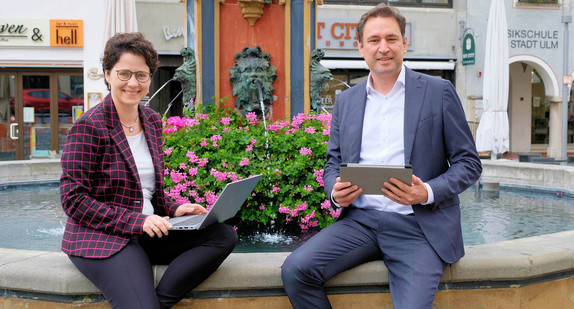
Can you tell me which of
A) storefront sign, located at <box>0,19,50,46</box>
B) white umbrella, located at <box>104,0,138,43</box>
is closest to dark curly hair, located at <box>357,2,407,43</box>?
white umbrella, located at <box>104,0,138,43</box>

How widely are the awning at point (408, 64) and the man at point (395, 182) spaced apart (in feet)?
49.0

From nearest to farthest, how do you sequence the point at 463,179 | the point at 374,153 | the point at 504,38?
the point at 463,179 < the point at 374,153 < the point at 504,38

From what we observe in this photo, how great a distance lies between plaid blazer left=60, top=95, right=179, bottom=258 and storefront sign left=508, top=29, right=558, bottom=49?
18528mm

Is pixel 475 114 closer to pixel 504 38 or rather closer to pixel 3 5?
pixel 504 38

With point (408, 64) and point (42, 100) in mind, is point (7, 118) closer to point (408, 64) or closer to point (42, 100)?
point (42, 100)

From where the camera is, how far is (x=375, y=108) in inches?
113

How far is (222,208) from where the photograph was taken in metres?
2.54

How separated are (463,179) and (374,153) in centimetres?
40

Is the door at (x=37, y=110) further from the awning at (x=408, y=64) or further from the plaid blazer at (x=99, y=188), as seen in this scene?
the plaid blazer at (x=99, y=188)

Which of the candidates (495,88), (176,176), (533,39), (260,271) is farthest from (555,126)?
(260,271)

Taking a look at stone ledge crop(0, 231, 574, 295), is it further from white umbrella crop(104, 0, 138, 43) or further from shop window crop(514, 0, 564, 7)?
shop window crop(514, 0, 564, 7)

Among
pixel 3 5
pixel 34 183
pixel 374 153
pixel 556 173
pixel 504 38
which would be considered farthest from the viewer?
pixel 3 5

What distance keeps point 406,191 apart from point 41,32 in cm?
1520

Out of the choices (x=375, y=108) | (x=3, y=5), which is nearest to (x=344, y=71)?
(x=3, y=5)
